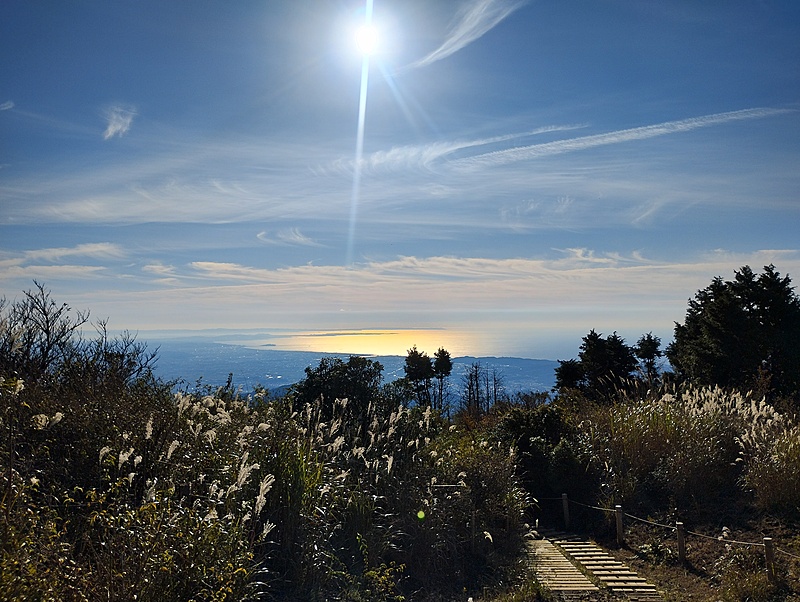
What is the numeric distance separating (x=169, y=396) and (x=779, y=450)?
8.65 metres

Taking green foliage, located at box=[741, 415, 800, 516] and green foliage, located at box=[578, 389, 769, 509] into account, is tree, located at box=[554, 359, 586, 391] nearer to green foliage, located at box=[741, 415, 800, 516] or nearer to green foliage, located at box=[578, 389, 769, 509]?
green foliage, located at box=[578, 389, 769, 509]

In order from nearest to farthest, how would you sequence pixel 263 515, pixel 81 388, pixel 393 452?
pixel 263 515, pixel 81 388, pixel 393 452

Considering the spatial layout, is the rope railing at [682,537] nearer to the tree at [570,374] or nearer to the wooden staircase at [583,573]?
the wooden staircase at [583,573]

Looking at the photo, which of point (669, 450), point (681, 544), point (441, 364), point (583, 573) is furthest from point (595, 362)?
point (583, 573)

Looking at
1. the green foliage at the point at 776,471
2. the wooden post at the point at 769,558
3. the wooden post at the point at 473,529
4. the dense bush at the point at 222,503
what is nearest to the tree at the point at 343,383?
the dense bush at the point at 222,503

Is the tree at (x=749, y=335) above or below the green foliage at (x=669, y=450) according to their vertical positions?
above

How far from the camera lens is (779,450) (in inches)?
351

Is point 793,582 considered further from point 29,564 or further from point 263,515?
point 29,564

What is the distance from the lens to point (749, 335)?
23.0m

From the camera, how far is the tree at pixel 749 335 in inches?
891

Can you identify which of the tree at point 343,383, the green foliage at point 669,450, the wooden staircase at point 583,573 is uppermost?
the tree at point 343,383

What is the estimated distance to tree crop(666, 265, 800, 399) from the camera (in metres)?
22.6

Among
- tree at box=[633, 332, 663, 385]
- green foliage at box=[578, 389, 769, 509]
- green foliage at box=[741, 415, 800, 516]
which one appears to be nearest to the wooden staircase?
green foliage at box=[578, 389, 769, 509]

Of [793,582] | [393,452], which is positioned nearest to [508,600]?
[393,452]
